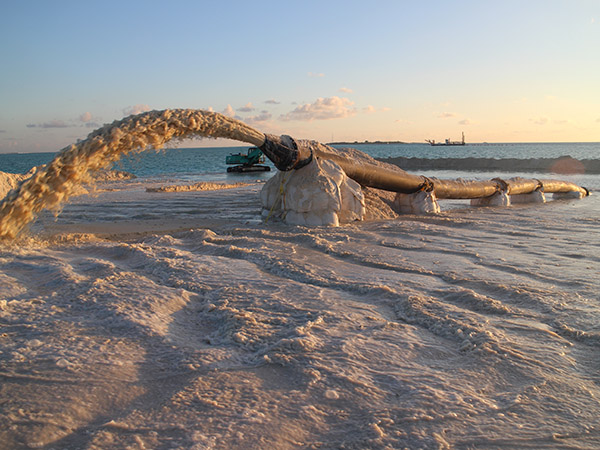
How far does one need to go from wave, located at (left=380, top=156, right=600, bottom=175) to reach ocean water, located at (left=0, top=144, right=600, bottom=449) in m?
19.9

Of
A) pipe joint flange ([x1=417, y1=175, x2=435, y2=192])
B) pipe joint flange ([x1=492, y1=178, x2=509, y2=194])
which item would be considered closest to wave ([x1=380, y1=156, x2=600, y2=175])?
pipe joint flange ([x1=492, y1=178, x2=509, y2=194])

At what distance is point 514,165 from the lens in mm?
24375

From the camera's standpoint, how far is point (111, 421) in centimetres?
160

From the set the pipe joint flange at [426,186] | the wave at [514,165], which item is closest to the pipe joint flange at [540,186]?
the pipe joint flange at [426,186]

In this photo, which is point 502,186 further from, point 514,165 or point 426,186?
point 514,165

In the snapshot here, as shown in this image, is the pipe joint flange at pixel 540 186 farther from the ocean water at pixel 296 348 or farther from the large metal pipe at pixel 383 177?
the ocean water at pixel 296 348

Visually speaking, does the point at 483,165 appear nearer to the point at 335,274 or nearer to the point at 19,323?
the point at 335,274

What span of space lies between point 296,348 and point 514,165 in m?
25.7

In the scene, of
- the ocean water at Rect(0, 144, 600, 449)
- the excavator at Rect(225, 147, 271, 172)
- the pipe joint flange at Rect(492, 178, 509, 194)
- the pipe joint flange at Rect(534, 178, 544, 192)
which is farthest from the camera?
the excavator at Rect(225, 147, 271, 172)

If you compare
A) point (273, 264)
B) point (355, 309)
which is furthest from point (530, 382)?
point (273, 264)

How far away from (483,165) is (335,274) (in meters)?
25.5

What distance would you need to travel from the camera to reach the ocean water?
1.60 metres

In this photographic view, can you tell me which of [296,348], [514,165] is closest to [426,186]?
[296,348]

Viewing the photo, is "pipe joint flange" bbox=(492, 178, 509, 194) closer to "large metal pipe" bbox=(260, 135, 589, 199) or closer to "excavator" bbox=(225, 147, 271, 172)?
"large metal pipe" bbox=(260, 135, 589, 199)
